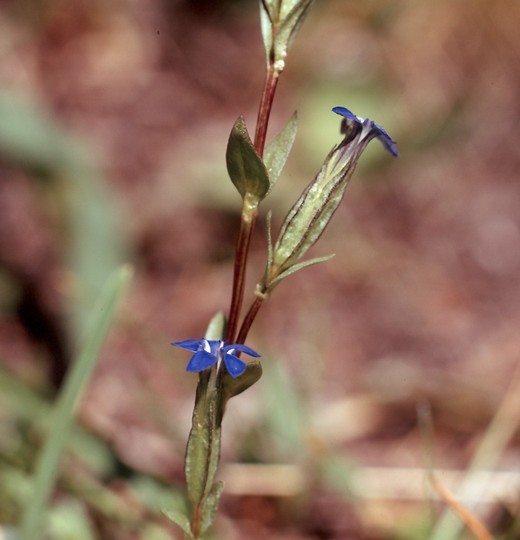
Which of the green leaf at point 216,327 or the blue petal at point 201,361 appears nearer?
the blue petal at point 201,361

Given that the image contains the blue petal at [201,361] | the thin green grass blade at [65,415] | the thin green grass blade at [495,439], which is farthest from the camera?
the thin green grass blade at [495,439]

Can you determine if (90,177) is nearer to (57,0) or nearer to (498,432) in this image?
(57,0)

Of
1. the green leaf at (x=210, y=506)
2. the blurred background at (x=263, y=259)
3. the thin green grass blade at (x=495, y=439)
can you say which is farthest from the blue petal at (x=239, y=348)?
the thin green grass blade at (x=495, y=439)

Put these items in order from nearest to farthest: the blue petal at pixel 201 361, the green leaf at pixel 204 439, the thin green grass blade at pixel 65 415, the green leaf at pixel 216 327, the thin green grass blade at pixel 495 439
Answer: the blue petal at pixel 201 361, the green leaf at pixel 204 439, the green leaf at pixel 216 327, the thin green grass blade at pixel 65 415, the thin green grass blade at pixel 495 439

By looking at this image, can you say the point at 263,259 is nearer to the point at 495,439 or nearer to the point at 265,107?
the point at 495,439

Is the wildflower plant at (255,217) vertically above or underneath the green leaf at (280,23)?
underneath

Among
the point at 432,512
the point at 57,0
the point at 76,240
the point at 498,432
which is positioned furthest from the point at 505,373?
the point at 57,0

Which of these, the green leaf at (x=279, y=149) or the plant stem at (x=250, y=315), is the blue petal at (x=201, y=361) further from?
the green leaf at (x=279, y=149)
